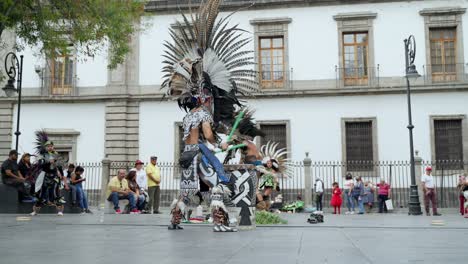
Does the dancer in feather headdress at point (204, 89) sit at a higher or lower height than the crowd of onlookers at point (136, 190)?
higher

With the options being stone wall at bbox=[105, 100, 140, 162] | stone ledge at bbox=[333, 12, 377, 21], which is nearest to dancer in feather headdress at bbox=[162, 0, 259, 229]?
stone wall at bbox=[105, 100, 140, 162]

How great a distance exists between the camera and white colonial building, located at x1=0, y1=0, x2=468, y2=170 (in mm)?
23000

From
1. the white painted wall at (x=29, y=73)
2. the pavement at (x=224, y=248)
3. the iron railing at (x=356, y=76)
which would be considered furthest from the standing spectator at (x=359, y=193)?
the white painted wall at (x=29, y=73)

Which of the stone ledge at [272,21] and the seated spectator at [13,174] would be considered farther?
the stone ledge at [272,21]

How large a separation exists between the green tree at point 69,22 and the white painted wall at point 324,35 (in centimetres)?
945

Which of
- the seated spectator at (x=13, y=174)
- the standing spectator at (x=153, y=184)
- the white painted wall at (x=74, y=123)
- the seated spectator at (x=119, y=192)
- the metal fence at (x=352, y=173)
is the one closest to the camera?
the seated spectator at (x=13, y=174)

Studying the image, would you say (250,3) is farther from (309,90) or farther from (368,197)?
(368,197)

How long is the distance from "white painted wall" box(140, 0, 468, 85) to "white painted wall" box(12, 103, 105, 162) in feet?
9.94

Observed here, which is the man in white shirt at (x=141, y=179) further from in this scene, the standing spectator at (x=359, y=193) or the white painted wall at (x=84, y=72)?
the white painted wall at (x=84, y=72)

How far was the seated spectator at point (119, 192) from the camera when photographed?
1493 cm

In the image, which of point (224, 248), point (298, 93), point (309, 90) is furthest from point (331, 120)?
point (224, 248)

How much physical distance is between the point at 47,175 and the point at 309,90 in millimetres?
13835

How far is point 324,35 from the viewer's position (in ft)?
79.5

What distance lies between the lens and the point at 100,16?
1369 cm
